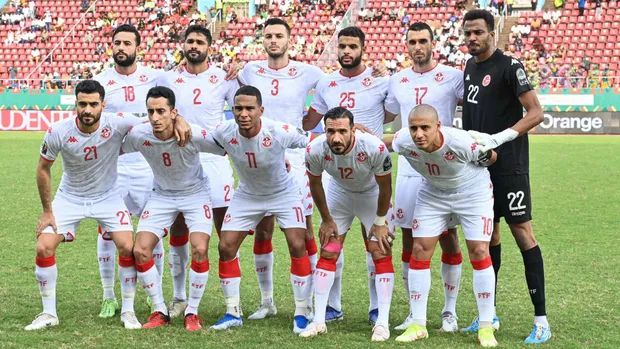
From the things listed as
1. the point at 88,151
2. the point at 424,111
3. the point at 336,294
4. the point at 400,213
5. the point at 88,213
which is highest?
the point at 424,111

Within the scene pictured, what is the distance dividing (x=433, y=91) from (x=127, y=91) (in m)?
2.97

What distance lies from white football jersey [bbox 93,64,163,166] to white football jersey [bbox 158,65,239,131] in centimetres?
20

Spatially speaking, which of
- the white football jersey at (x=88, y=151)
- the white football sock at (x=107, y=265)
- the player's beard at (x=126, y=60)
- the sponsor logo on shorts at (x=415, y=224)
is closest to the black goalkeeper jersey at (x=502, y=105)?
the sponsor logo on shorts at (x=415, y=224)

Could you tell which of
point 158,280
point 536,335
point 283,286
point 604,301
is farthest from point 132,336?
point 604,301

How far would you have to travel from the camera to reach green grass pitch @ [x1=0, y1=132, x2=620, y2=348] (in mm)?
6875

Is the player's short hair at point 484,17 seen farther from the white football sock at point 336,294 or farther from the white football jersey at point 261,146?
the white football sock at point 336,294

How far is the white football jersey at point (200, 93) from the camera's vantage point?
822 centimetres

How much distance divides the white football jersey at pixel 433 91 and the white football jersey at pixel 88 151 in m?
2.38

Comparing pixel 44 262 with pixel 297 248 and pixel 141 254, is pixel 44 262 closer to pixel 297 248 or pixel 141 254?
pixel 141 254

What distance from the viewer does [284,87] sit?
8.30m

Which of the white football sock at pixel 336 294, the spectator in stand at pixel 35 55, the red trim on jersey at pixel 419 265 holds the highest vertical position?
the spectator in stand at pixel 35 55

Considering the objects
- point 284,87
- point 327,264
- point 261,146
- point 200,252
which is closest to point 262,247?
point 200,252

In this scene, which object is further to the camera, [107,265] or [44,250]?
[107,265]

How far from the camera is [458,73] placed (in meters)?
7.66
